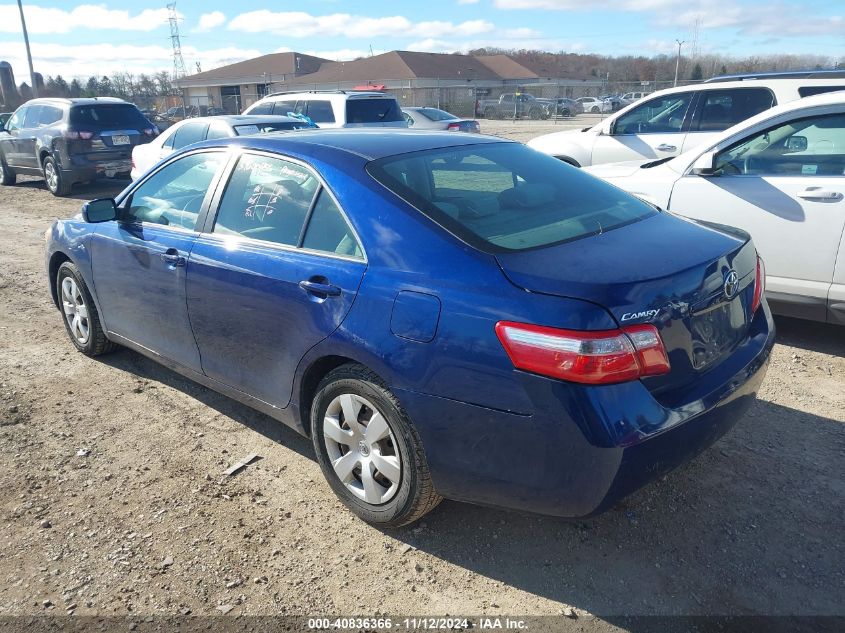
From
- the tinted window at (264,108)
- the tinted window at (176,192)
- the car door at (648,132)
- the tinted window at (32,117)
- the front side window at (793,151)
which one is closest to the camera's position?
the tinted window at (176,192)

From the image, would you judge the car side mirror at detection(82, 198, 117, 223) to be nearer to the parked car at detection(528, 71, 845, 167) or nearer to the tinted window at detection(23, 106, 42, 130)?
the parked car at detection(528, 71, 845, 167)

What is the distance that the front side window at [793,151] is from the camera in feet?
15.4

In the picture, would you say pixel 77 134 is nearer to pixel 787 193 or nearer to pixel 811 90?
pixel 811 90

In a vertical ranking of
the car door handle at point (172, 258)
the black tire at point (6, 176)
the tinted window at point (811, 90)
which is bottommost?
the black tire at point (6, 176)

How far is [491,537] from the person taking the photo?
9.78 feet

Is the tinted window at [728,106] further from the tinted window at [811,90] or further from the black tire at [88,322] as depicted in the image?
the black tire at [88,322]

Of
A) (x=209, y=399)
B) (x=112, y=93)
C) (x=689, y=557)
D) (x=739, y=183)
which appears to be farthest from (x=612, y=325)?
(x=112, y=93)

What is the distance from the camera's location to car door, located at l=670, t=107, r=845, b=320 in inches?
179

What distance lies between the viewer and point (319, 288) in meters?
2.92

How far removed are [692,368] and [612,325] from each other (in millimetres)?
504

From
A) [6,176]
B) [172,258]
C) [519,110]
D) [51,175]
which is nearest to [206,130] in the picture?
[51,175]

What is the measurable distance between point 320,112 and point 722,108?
325 inches

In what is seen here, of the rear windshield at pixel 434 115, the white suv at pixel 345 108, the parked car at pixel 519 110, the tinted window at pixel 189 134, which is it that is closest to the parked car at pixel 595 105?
the parked car at pixel 519 110

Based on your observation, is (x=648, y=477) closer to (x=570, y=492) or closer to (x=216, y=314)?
(x=570, y=492)
